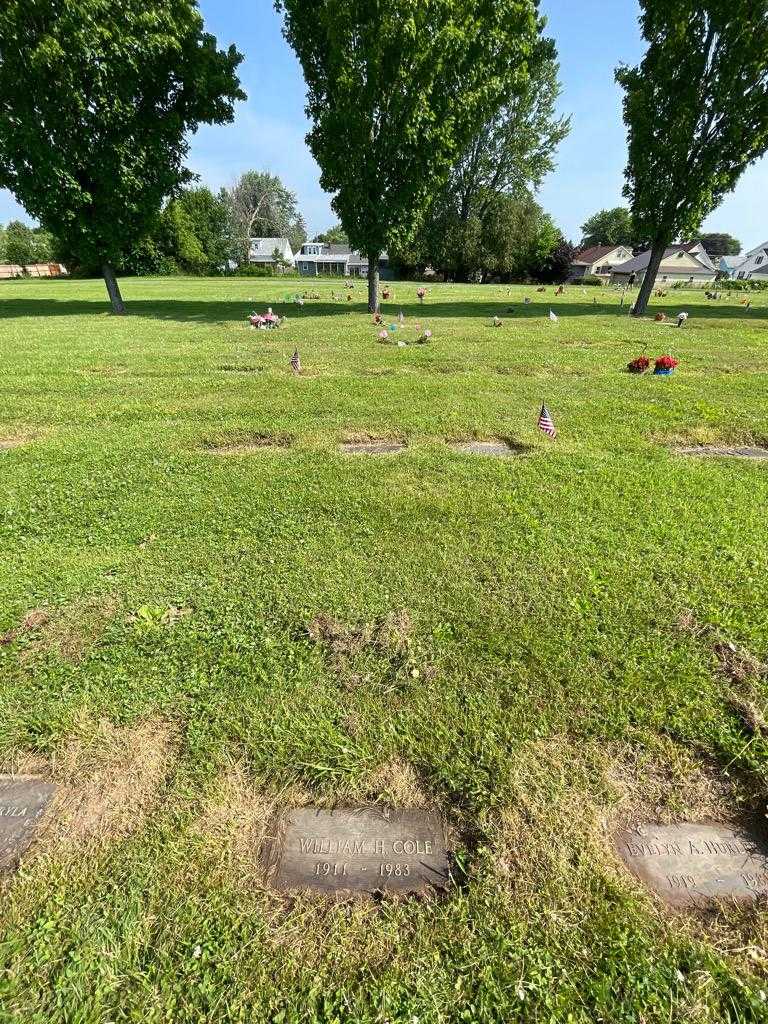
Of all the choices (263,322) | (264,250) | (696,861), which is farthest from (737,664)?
(264,250)

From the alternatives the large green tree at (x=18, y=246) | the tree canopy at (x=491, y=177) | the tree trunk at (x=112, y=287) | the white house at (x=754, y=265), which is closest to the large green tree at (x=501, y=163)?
the tree canopy at (x=491, y=177)

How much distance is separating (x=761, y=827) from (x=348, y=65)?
54.5ft

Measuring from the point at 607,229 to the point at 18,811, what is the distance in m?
118

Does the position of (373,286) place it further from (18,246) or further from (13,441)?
(18,246)

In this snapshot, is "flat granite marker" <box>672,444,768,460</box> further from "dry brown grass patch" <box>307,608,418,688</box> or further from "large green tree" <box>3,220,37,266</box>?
"large green tree" <box>3,220,37,266</box>

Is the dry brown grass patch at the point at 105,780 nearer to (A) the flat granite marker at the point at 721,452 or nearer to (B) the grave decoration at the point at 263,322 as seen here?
(A) the flat granite marker at the point at 721,452

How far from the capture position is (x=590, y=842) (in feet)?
5.59

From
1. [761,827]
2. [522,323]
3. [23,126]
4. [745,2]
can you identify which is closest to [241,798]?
[761,827]

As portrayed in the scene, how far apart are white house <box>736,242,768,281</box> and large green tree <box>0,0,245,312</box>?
8129 centimetres

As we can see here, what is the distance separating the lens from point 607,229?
311 feet

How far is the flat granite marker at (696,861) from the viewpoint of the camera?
1589mm

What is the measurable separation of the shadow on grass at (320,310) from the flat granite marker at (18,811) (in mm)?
14716

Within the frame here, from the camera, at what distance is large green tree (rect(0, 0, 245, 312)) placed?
12773 mm

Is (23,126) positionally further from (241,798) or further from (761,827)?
(761,827)
